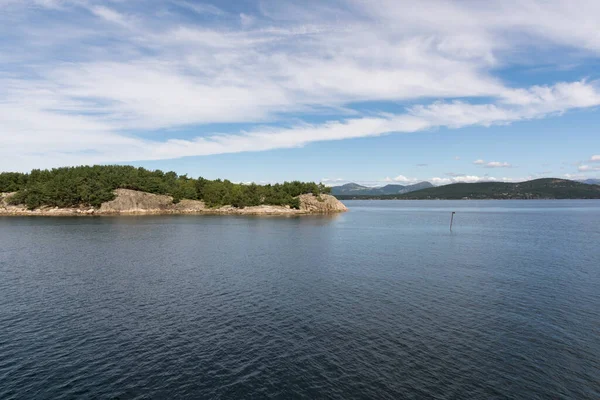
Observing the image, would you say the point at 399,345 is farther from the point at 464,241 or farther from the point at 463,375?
the point at 464,241

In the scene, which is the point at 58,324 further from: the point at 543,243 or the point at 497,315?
the point at 543,243

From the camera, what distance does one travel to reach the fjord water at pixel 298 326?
2700 centimetres

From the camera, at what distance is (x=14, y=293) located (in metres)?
47.3

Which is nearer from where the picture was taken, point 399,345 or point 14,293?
point 399,345

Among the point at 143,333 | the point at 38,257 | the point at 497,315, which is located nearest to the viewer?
the point at 143,333

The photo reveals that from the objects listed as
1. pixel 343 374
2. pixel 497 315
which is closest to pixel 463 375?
pixel 343 374

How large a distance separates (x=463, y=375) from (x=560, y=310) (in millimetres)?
23282

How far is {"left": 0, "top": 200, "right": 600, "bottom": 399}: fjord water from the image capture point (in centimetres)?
2700

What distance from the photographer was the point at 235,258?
7556 centimetres

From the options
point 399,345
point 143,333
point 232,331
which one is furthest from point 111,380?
point 399,345

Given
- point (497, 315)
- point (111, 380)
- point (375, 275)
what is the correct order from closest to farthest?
point (111, 380), point (497, 315), point (375, 275)

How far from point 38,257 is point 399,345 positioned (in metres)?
73.0

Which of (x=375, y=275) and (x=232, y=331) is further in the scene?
(x=375, y=275)

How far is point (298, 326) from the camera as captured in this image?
38.2 meters
